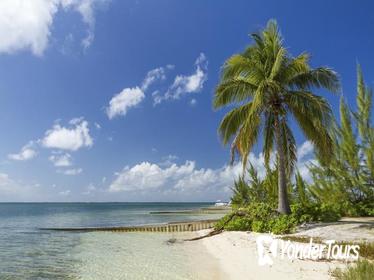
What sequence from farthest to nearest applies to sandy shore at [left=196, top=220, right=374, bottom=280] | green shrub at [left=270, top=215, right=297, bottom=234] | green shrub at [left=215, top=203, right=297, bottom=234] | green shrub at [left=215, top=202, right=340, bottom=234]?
green shrub at [left=215, top=202, right=340, bottom=234] → green shrub at [left=215, top=203, right=297, bottom=234] → green shrub at [left=270, top=215, right=297, bottom=234] → sandy shore at [left=196, top=220, right=374, bottom=280]

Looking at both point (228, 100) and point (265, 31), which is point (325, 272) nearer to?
point (228, 100)

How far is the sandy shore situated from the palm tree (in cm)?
324

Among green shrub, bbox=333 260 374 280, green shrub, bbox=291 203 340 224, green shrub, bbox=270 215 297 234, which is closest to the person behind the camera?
green shrub, bbox=333 260 374 280

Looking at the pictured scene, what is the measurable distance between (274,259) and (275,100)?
33.9ft

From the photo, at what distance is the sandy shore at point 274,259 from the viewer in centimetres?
961

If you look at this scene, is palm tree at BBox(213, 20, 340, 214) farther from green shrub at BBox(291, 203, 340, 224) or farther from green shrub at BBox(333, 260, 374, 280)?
green shrub at BBox(333, 260, 374, 280)

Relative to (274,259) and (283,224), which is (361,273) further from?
(283,224)

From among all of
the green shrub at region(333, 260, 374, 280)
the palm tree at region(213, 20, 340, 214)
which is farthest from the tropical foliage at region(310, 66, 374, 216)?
the green shrub at region(333, 260, 374, 280)

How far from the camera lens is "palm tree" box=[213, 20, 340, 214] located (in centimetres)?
1881

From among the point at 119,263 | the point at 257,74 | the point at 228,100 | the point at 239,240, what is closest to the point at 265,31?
the point at 257,74

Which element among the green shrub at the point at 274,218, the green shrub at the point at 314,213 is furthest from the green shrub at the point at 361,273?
the green shrub at the point at 314,213

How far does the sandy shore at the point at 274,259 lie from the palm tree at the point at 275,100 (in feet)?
10.6

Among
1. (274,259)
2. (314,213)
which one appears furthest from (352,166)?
(274,259)

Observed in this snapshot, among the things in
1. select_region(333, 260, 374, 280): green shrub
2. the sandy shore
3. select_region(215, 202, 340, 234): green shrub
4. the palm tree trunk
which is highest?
the palm tree trunk
